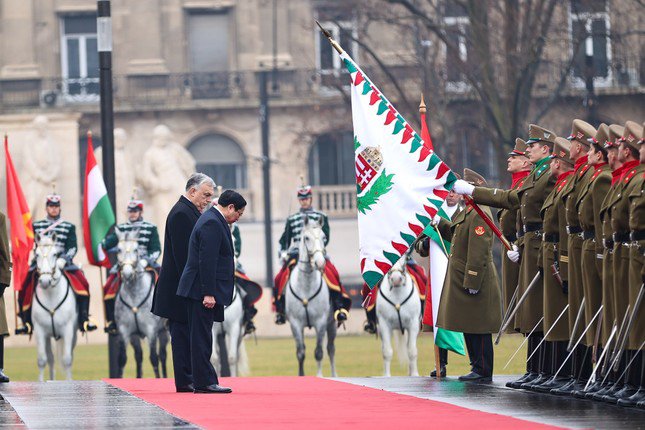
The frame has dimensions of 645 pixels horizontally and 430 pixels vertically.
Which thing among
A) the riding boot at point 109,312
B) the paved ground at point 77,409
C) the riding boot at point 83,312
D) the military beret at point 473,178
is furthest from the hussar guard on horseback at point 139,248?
the military beret at point 473,178

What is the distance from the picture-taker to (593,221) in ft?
46.0

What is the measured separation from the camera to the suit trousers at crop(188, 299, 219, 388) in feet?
50.1

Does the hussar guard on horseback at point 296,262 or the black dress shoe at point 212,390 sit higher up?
the hussar guard on horseback at point 296,262

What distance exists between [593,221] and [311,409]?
2584 mm

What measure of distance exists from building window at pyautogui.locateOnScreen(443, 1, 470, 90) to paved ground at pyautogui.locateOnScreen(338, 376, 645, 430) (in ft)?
62.9

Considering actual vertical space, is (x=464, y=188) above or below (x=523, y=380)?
above

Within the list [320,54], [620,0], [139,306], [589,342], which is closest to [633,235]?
[589,342]

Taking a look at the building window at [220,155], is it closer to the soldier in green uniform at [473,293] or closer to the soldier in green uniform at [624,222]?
the soldier in green uniform at [473,293]

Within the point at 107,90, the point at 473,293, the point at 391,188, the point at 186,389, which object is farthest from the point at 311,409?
the point at 107,90

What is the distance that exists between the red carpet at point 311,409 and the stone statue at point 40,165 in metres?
24.7

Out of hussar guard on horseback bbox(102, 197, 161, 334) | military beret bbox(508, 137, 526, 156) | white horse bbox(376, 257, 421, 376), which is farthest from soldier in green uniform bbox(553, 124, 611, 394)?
hussar guard on horseback bbox(102, 197, 161, 334)

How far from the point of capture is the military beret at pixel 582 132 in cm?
1434

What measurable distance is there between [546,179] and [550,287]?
3.01ft

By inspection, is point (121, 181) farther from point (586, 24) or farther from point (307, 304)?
point (307, 304)
